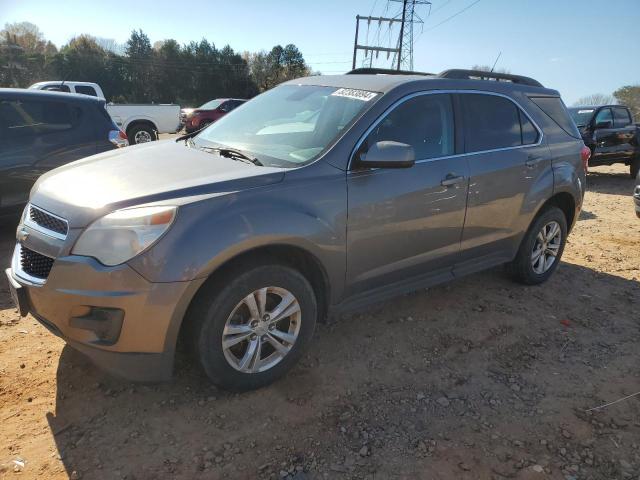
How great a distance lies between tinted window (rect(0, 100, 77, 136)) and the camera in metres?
5.07

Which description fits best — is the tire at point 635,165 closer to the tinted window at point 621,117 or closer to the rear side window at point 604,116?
the tinted window at point 621,117

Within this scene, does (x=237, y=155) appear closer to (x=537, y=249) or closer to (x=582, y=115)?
(x=537, y=249)

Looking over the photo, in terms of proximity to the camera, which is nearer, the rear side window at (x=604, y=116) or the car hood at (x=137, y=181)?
the car hood at (x=137, y=181)

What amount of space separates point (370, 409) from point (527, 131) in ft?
9.11

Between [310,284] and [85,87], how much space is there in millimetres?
15811

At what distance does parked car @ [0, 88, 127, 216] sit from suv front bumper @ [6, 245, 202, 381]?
322 cm

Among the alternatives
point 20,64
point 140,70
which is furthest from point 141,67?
point 20,64

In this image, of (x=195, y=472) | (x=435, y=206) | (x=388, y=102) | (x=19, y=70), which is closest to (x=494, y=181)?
(x=435, y=206)

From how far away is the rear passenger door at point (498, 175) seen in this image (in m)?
3.59

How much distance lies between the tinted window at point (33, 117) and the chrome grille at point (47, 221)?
3029 mm

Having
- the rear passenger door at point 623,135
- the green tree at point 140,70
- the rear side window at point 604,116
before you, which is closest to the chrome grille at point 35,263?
the rear side window at point 604,116

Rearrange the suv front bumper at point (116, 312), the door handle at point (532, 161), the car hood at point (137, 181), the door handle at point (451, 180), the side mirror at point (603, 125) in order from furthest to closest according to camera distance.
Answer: the side mirror at point (603, 125) < the door handle at point (532, 161) < the door handle at point (451, 180) < the car hood at point (137, 181) < the suv front bumper at point (116, 312)

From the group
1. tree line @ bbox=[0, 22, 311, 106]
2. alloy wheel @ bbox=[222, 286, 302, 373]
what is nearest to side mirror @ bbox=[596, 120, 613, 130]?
alloy wheel @ bbox=[222, 286, 302, 373]

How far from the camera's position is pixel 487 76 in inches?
158
